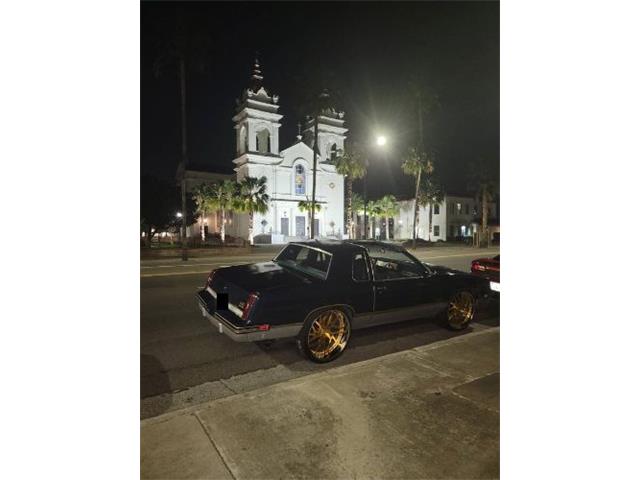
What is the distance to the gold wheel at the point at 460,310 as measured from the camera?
21.2 feet

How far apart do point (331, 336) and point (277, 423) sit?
188 centimetres

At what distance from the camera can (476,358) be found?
4836 millimetres

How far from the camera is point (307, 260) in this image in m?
5.89

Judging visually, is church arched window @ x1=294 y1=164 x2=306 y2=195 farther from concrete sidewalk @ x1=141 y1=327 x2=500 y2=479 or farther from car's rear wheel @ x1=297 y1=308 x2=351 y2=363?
concrete sidewalk @ x1=141 y1=327 x2=500 y2=479

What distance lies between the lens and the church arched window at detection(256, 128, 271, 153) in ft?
151

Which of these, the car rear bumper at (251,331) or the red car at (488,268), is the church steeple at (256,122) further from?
the car rear bumper at (251,331)

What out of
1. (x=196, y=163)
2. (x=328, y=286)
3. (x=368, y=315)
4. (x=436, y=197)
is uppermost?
(x=196, y=163)

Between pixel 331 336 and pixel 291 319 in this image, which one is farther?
pixel 331 336

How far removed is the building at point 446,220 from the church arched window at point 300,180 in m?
17.9
